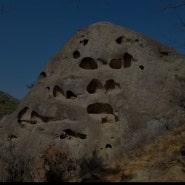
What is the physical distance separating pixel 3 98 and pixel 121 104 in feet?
72.8

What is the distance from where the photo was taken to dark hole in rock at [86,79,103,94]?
12008 millimetres

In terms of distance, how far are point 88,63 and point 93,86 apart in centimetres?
90

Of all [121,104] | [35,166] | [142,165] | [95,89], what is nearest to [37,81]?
[95,89]

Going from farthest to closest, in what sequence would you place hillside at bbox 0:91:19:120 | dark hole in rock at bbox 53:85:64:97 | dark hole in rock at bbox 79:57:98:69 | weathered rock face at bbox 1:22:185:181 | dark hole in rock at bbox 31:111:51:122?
1. hillside at bbox 0:91:19:120
2. dark hole in rock at bbox 79:57:98:69
3. dark hole in rock at bbox 53:85:64:97
4. dark hole in rock at bbox 31:111:51:122
5. weathered rock face at bbox 1:22:185:181

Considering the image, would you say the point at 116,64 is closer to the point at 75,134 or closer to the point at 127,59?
the point at 127,59

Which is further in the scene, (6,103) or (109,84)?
(6,103)

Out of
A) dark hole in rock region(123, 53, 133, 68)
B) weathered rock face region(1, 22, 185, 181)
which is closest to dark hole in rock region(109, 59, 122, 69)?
weathered rock face region(1, 22, 185, 181)

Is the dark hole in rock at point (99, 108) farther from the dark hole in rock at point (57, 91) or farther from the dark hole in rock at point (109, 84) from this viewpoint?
the dark hole in rock at point (57, 91)

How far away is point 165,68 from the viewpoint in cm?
1277

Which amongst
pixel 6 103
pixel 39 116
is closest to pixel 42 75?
pixel 39 116

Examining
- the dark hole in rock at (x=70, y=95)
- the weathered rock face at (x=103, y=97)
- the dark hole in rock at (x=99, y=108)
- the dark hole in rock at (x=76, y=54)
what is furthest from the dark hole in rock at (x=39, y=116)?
the dark hole in rock at (x=76, y=54)

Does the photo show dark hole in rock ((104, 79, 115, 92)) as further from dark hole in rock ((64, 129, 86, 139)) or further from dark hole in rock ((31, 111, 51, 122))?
dark hole in rock ((31, 111, 51, 122))

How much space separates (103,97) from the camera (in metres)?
11.8

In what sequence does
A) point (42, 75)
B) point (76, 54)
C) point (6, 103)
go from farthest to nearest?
1. point (6, 103)
2. point (42, 75)
3. point (76, 54)
